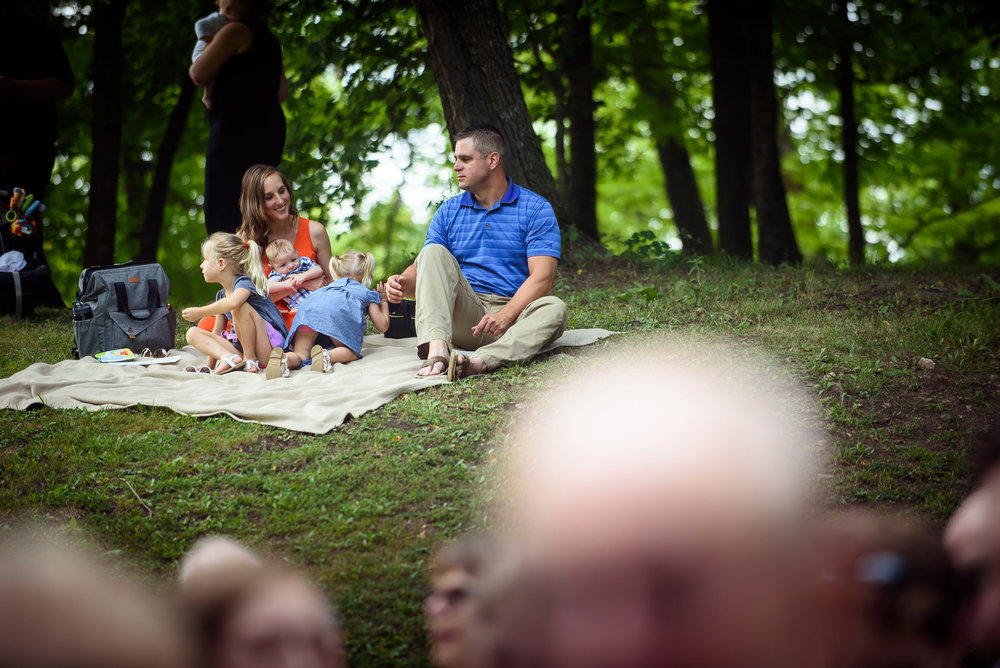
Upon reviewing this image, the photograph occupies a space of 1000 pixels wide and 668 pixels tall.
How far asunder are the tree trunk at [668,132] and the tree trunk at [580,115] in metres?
1.86

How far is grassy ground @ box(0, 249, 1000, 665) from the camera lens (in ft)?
9.30

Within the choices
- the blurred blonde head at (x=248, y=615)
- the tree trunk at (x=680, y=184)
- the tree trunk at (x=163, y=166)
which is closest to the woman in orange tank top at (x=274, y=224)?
the blurred blonde head at (x=248, y=615)

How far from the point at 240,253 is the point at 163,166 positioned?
7286mm

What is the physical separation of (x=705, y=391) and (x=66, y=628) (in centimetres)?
64

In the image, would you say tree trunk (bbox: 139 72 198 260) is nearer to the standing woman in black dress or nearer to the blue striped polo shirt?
the standing woman in black dress

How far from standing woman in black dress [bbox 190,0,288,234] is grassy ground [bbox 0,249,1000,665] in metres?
1.85

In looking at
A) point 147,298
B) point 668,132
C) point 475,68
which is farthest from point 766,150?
point 147,298

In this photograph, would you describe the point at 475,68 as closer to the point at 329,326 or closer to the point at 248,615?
the point at 329,326

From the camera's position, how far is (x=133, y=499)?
3.23 m

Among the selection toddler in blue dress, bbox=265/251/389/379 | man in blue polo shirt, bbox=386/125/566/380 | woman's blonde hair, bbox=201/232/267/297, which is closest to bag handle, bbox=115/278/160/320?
woman's blonde hair, bbox=201/232/267/297

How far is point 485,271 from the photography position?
5.43m

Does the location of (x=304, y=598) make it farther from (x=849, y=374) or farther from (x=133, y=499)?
(x=849, y=374)

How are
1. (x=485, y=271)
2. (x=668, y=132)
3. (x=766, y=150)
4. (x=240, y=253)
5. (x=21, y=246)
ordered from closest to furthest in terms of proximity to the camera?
1. (x=240, y=253)
2. (x=485, y=271)
3. (x=21, y=246)
4. (x=766, y=150)
5. (x=668, y=132)

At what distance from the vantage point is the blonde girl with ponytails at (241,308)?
205 inches
